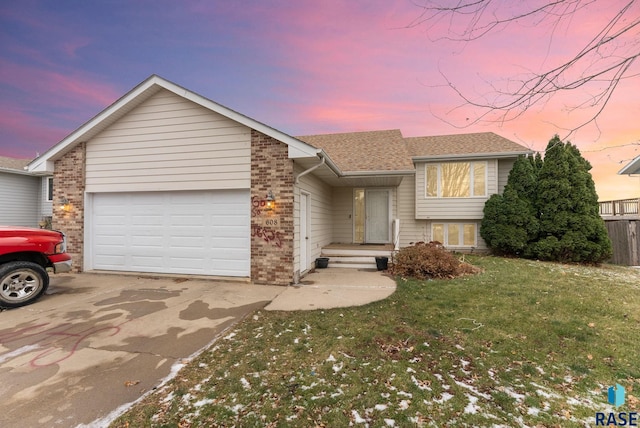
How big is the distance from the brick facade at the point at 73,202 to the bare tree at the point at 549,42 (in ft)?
31.2

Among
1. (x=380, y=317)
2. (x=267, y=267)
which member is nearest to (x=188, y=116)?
(x=267, y=267)

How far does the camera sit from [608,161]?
225cm

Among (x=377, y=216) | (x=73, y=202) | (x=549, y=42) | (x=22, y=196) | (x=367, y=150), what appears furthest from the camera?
(x=22, y=196)

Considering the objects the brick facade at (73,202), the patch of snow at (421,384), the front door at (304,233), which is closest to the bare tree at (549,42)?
the patch of snow at (421,384)

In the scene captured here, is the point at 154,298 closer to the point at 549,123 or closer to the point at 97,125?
the point at 97,125

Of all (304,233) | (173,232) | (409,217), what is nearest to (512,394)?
(304,233)

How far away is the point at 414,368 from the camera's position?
2.92 m

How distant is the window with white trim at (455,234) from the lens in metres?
11.7

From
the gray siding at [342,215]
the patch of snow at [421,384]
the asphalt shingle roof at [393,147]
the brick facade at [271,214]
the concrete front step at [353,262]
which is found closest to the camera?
A: the patch of snow at [421,384]

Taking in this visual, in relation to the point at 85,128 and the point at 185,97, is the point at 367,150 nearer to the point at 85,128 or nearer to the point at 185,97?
the point at 185,97

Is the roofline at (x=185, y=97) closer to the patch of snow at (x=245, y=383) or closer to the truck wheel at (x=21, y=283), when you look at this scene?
the truck wheel at (x=21, y=283)

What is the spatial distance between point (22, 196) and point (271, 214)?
55.9 ft

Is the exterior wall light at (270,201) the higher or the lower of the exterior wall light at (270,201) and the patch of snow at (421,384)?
the higher

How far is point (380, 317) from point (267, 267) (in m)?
3.23
